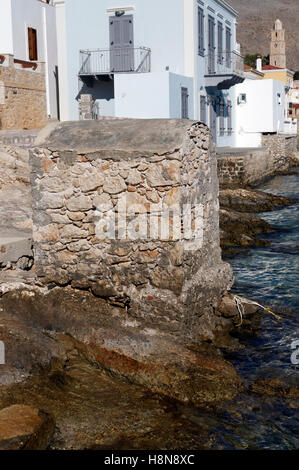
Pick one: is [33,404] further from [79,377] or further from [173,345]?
[173,345]

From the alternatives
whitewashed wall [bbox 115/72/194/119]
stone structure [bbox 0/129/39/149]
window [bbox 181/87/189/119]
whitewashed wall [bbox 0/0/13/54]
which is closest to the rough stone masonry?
stone structure [bbox 0/129/39/149]

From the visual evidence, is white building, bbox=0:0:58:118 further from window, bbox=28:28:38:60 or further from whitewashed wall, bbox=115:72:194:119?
whitewashed wall, bbox=115:72:194:119

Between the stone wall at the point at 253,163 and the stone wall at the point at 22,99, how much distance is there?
27.2 ft

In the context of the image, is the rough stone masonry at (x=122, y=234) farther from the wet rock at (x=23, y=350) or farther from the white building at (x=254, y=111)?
the white building at (x=254, y=111)

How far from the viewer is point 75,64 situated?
79.8 feet

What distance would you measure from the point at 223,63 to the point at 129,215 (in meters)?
22.9

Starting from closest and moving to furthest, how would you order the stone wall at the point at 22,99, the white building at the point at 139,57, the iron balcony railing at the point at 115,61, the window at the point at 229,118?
the white building at the point at 139,57 → the stone wall at the point at 22,99 → the iron balcony railing at the point at 115,61 → the window at the point at 229,118

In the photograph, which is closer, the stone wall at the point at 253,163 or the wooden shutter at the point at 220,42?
the stone wall at the point at 253,163

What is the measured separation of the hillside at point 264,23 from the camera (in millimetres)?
114537

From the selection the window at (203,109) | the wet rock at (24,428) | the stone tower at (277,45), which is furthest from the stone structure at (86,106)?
the stone tower at (277,45)

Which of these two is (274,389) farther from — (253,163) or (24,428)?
(253,163)

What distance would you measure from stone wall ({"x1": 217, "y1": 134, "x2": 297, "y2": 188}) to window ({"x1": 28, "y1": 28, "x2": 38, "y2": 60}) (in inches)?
391

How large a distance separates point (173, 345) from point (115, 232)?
1.37 meters

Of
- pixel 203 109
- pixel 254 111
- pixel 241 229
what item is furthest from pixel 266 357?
pixel 254 111
